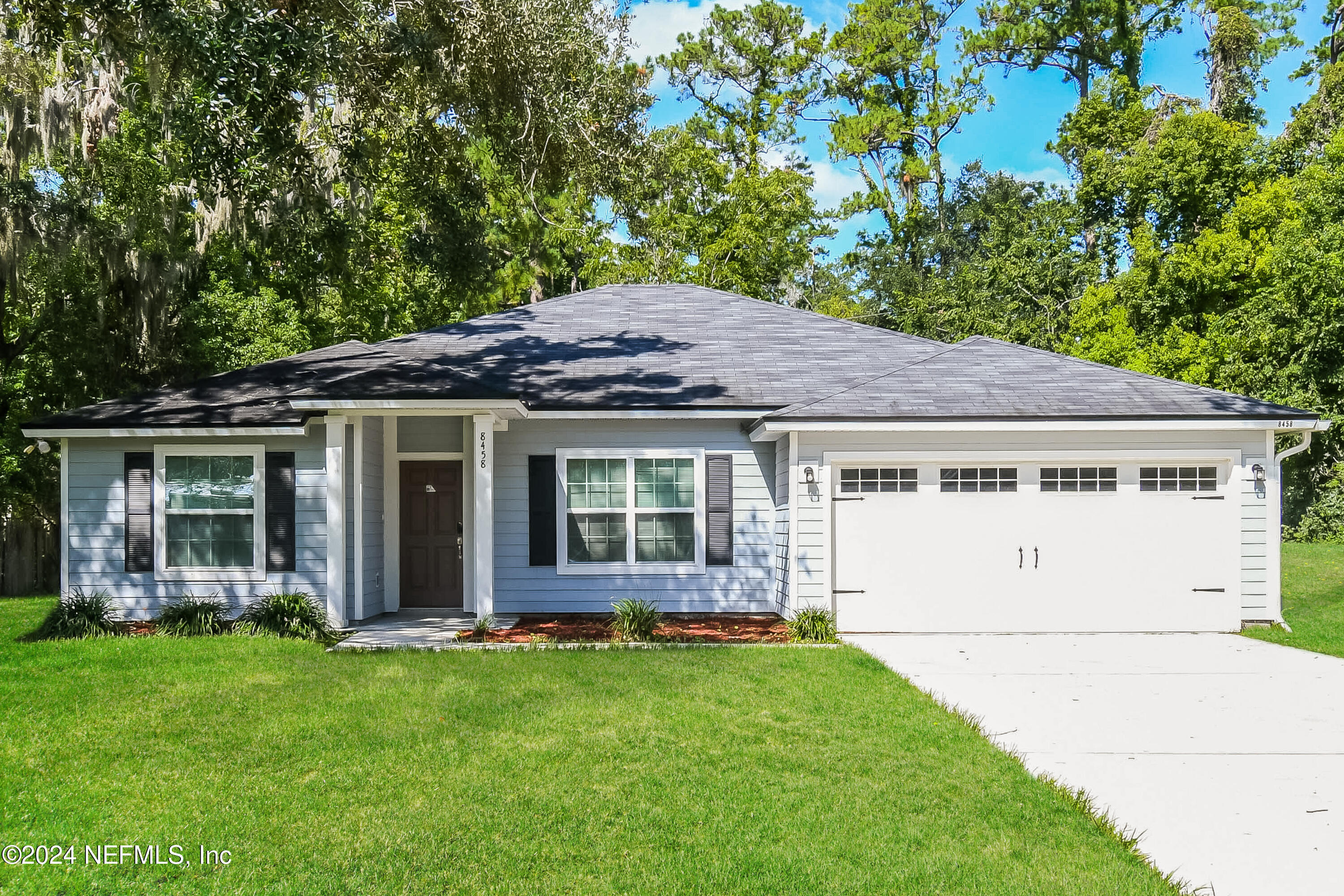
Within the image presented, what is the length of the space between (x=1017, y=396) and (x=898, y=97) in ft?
78.5

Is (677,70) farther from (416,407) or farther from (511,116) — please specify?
(416,407)

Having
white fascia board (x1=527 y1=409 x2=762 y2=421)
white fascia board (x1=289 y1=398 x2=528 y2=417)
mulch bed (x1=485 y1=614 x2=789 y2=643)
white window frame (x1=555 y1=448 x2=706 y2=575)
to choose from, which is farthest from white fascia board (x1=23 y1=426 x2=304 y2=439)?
mulch bed (x1=485 y1=614 x2=789 y2=643)

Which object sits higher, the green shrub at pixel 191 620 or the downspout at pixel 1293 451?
the downspout at pixel 1293 451

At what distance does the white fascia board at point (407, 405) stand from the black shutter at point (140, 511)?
8.07 ft

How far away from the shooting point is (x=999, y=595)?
10.9 meters

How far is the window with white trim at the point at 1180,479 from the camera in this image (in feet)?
36.0

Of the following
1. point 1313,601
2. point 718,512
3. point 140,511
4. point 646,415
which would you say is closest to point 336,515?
point 140,511

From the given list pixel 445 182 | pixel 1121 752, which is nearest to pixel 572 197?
pixel 445 182

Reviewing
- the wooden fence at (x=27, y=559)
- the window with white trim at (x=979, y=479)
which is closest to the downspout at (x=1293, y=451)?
the window with white trim at (x=979, y=479)

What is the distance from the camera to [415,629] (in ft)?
35.9

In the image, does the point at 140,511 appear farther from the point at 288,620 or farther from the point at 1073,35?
the point at 1073,35

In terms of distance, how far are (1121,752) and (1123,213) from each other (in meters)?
23.2

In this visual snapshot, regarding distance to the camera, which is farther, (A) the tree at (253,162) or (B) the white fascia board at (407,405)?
(B) the white fascia board at (407,405)

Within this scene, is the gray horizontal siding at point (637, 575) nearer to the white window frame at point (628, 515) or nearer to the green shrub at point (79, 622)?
the white window frame at point (628, 515)
